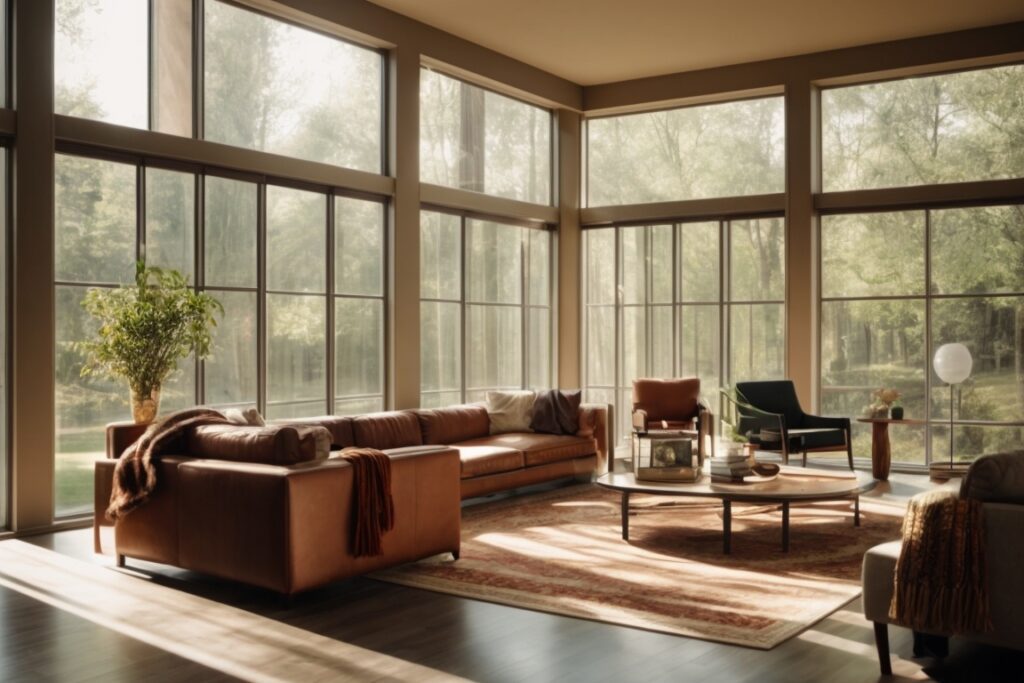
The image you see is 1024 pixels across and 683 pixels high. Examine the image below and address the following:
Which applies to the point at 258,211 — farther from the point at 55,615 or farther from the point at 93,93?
the point at 55,615

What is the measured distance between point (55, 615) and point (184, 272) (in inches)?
128

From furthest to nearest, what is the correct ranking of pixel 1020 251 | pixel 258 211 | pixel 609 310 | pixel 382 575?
pixel 609 310 < pixel 1020 251 < pixel 258 211 < pixel 382 575

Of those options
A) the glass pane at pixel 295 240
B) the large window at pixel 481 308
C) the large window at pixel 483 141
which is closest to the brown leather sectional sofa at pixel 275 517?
the glass pane at pixel 295 240

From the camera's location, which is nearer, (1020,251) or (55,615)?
(55,615)

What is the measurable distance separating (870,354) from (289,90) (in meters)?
6.04

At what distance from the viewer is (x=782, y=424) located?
27.7 feet

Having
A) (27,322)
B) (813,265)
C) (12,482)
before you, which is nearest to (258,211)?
(27,322)

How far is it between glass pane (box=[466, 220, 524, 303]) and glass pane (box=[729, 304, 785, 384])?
2319mm

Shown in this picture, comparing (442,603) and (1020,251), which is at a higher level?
(1020,251)

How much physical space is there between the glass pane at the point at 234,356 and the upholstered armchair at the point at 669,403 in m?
3.61

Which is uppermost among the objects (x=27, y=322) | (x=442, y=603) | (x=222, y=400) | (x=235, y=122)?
(x=235, y=122)

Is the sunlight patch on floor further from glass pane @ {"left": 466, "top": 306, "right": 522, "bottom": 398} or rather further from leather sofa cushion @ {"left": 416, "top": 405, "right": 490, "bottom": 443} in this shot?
glass pane @ {"left": 466, "top": 306, "right": 522, "bottom": 398}

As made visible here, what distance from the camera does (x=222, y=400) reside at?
761cm

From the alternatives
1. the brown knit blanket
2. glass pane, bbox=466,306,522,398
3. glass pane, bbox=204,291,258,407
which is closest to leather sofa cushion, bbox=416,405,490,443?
glass pane, bbox=466,306,522,398
